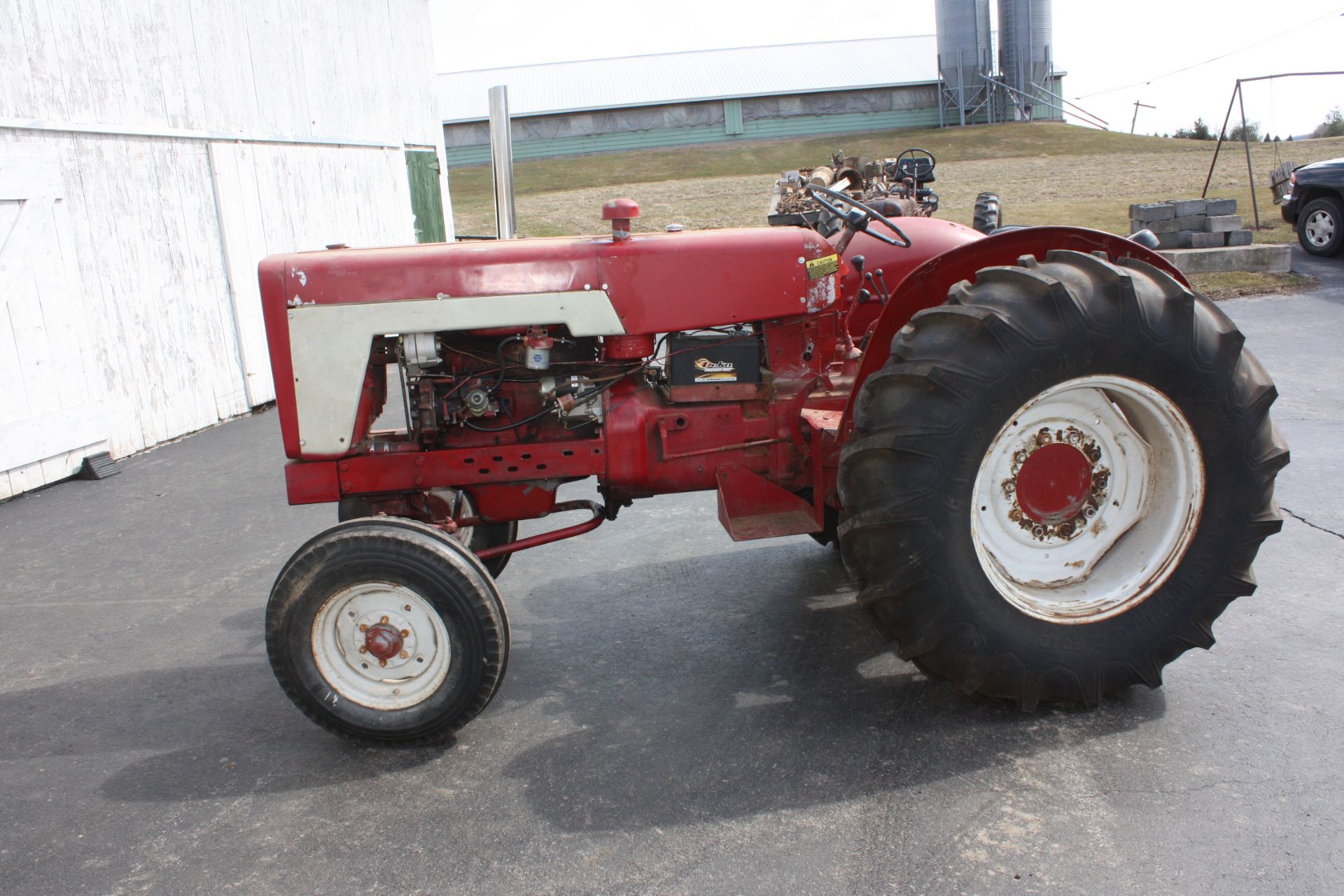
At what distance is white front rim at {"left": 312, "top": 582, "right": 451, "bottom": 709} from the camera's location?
3.08 metres

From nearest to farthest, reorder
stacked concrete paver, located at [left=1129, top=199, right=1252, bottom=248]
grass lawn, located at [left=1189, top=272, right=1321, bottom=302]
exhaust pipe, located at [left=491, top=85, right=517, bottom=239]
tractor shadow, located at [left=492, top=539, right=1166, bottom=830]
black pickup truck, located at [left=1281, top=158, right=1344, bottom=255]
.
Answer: tractor shadow, located at [left=492, top=539, right=1166, bottom=830] → exhaust pipe, located at [left=491, top=85, right=517, bottom=239] → grass lawn, located at [left=1189, top=272, right=1321, bottom=302] → black pickup truck, located at [left=1281, top=158, right=1344, bottom=255] → stacked concrete paver, located at [left=1129, top=199, right=1252, bottom=248]

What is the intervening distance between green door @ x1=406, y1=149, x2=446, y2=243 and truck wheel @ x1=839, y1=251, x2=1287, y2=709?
10.2 metres

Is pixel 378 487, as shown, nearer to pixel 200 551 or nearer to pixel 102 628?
pixel 102 628

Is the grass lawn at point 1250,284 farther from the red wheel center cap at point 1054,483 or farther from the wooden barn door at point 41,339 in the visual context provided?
the wooden barn door at point 41,339

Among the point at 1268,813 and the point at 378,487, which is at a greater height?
the point at 378,487

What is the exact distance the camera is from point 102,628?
4289 millimetres

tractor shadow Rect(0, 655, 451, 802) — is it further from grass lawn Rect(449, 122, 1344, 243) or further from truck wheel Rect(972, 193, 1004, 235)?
grass lawn Rect(449, 122, 1344, 243)

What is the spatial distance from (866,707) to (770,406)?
3.29 feet

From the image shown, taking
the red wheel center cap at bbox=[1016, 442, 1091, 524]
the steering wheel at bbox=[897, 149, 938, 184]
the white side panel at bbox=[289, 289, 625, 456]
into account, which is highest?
the steering wheel at bbox=[897, 149, 938, 184]

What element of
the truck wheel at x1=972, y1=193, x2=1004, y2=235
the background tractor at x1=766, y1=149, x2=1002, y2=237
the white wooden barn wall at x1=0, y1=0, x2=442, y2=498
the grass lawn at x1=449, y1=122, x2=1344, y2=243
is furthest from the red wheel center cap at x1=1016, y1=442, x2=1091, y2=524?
the grass lawn at x1=449, y1=122, x2=1344, y2=243

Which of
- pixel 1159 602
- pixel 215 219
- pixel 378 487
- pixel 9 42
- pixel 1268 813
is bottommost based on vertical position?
pixel 1268 813

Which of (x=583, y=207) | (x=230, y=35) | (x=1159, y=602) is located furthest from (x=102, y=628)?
(x=583, y=207)

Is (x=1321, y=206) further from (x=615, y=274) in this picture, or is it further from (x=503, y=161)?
(x=615, y=274)

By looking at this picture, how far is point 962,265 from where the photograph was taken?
3.34 metres
